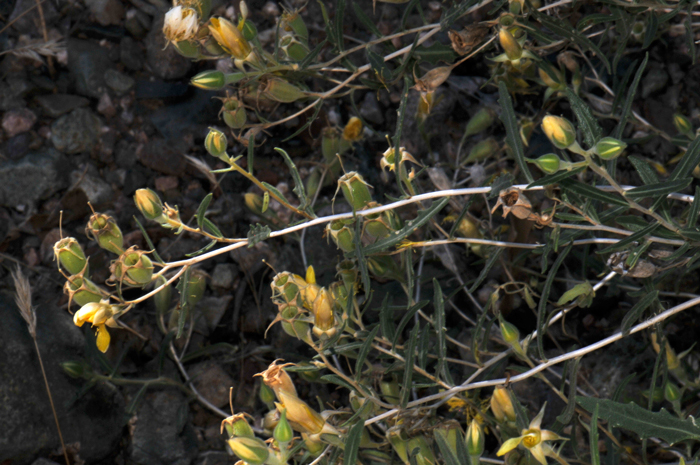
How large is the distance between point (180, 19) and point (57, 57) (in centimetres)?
135

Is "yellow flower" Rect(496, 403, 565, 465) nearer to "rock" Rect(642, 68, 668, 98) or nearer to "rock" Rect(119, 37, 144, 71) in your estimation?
"rock" Rect(642, 68, 668, 98)

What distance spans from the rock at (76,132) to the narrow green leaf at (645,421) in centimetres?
221

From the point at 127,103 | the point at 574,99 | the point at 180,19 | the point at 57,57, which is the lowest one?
the point at 127,103

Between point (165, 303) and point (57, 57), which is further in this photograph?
point (57, 57)

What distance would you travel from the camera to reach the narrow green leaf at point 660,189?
1403mm

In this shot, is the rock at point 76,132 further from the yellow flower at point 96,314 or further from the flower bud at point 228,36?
the yellow flower at point 96,314

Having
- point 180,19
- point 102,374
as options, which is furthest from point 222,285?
point 180,19

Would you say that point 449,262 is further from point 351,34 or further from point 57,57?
point 57,57

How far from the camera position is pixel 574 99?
1.45 metres

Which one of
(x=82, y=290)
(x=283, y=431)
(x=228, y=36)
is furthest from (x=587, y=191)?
(x=82, y=290)

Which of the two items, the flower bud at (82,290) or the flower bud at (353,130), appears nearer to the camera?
the flower bud at (82,290)

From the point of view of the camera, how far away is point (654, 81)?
2.66 m

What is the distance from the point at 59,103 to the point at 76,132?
6.0 inches

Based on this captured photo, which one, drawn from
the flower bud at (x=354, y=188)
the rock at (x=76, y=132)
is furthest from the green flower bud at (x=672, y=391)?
the rock at (x=76, y=132)
